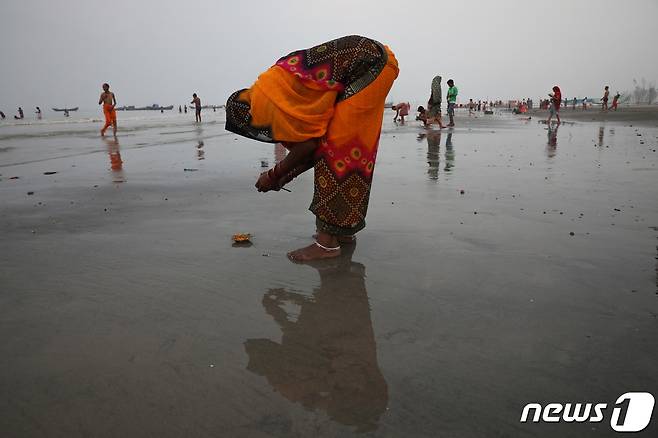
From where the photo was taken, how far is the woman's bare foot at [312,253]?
2604 millimetres

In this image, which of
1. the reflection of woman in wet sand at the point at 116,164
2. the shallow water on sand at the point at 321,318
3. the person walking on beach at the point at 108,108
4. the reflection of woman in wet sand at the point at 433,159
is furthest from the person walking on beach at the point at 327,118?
the person walking on beach at the point at 108,108

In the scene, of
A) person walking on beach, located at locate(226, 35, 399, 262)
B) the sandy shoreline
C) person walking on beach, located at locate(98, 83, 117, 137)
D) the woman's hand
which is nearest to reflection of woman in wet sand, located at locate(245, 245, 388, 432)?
person walking on beach, located at locate(226, 35, 399, 262)

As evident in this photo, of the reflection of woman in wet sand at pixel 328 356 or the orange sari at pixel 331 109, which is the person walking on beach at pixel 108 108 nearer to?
the orange sari at pixel 331 109

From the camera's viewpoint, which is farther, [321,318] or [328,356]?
[321,318]

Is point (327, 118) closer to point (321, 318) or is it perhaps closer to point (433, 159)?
point (321, 318)

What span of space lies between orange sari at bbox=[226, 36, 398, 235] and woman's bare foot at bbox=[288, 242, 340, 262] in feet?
0.40

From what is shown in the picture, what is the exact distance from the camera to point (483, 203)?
395cm

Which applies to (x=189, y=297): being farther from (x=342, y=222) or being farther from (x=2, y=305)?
(x=342, y=222)

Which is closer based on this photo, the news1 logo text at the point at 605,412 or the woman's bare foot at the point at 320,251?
the news1 logo text at the point at 605,412

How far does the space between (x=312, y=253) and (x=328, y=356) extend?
3.54ft

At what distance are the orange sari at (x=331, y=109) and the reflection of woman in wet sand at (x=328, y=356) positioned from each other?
2.24 feet

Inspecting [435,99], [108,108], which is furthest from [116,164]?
[435,99]

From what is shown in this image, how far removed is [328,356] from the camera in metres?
1.60

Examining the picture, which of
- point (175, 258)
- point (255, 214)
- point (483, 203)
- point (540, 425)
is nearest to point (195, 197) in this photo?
point (255, 214)
